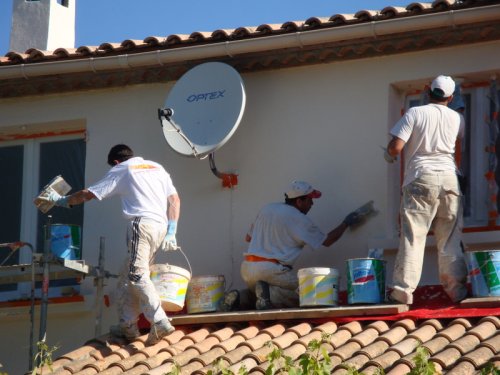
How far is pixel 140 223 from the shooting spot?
41.9ft

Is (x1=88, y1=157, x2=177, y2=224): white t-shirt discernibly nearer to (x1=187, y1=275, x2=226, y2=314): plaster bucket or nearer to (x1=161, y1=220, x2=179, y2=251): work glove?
(x1=161, y1=220, x2=179, y2=251): work glove

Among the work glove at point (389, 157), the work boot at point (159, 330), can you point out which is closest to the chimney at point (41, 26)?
the work boot at point (159, 330)

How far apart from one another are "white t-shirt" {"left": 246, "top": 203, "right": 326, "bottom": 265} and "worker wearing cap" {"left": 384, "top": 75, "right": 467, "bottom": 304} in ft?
3.54

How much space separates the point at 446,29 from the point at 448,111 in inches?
42.6

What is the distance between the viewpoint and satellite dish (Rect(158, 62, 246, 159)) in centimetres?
1366

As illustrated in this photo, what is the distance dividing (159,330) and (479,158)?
3.34 meters

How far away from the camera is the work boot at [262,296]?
42.9 feet

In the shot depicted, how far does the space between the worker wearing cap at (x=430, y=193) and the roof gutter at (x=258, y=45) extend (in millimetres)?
724

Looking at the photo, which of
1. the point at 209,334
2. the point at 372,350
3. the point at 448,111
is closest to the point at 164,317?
the point at 209,334

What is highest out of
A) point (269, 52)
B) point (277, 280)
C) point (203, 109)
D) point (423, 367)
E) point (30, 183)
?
point (269, 52)

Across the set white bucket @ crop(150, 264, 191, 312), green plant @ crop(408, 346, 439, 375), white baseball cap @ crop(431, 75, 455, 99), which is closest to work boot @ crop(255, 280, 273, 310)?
white bucket @ crop(150, 264, 191, 312)

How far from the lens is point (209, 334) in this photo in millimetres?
12711

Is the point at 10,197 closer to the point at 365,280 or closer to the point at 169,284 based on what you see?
the point at 169,284

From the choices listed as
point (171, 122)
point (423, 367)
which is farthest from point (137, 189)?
point (423, 367)
